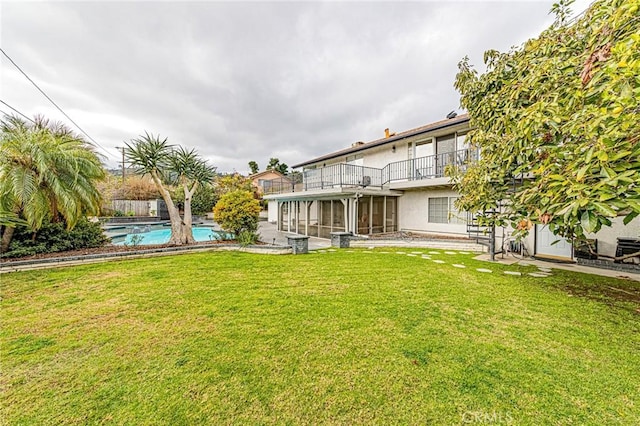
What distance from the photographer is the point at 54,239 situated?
827 cm

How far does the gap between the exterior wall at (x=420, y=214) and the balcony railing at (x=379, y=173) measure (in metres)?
1.07

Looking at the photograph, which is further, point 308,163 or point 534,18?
point 308,163

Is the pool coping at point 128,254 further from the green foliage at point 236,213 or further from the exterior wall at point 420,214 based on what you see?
the exterior wall at point 420,214

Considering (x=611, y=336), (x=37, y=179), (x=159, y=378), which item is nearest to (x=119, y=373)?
(x=159, y=378)

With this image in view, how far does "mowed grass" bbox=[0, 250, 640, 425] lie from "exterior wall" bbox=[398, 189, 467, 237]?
6890 mm

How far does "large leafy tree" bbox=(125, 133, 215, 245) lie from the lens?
961 cm

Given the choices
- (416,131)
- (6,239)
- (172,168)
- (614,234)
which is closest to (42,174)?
(6,239)

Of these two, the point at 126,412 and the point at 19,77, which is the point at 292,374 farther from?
the point at 19,77

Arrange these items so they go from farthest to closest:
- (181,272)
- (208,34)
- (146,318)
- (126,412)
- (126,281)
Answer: (208,34), (181,272), (126,281), (146,318), (126,412)

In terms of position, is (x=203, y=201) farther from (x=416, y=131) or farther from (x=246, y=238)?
(x=416, y=131)

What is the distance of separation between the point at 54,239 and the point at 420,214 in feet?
51.2

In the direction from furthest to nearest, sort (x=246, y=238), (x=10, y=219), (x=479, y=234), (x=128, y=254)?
1. (x=479, y=234)
2. (x=246, y=238)
3. (x=128, y=254)
4. (x=10, y=219)

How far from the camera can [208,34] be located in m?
10.6

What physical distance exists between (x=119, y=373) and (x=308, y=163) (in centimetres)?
2036
